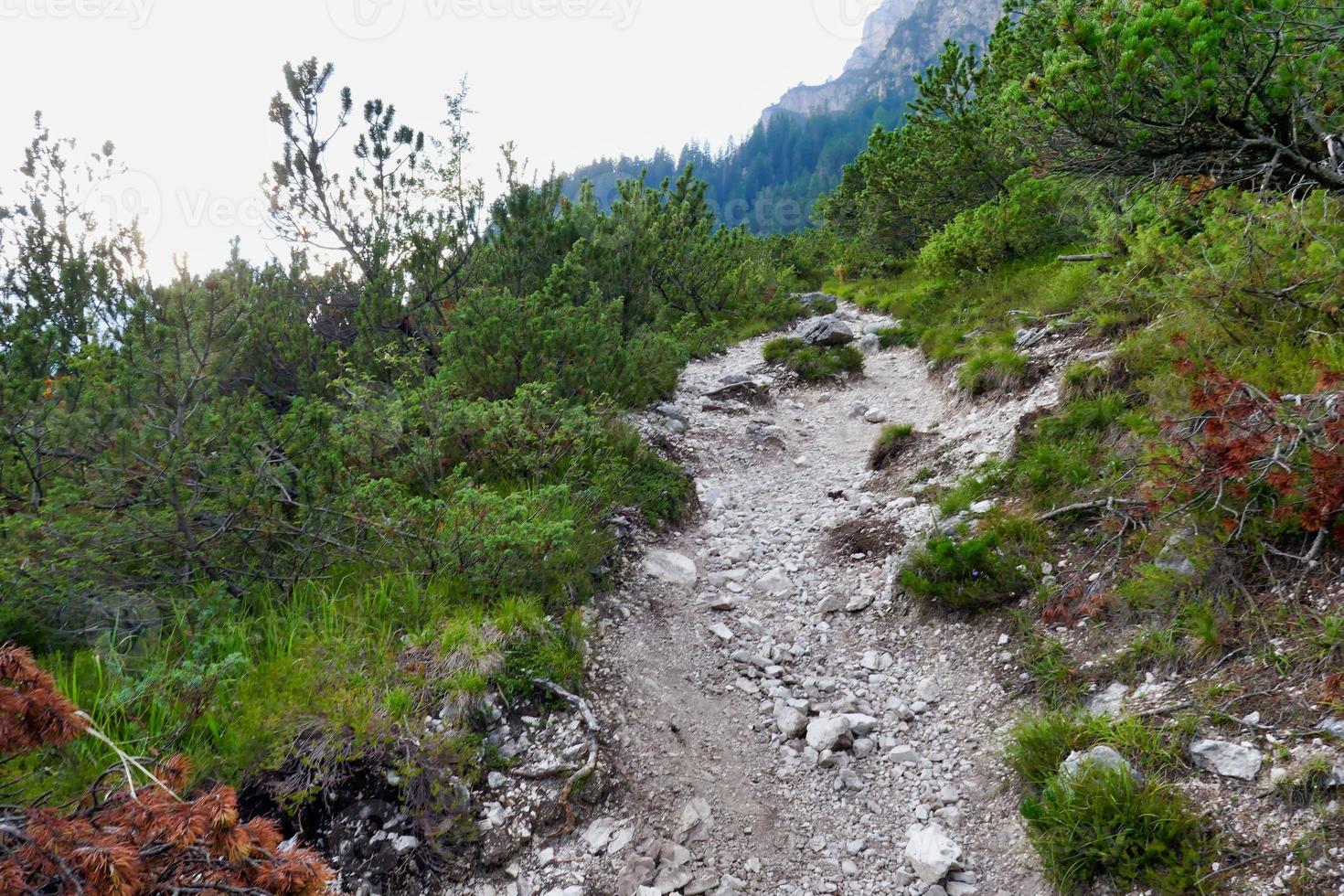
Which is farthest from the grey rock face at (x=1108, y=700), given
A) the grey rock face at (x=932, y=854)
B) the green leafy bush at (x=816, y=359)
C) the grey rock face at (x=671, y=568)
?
the green leafy bush at (x=816, y=359)

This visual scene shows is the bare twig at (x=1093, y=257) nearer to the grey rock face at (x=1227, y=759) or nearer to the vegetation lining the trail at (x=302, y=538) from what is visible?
the vegetation lining the trail at (x=302, y=538)

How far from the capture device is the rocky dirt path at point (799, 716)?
365cm

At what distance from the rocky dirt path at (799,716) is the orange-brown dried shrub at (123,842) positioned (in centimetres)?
173

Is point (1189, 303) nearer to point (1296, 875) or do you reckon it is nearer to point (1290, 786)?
point (1290, 786)

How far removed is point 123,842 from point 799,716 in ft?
12.4

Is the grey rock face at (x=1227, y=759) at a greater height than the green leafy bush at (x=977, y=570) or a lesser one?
lesser

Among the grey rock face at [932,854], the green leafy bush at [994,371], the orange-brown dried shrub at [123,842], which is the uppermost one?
the orange-brown dried shrub at [123,842]

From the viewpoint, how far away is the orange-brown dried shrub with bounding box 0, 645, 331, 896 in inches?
74.5

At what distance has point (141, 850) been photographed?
6.52 ft

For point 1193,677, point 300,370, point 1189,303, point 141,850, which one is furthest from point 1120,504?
point 300,370

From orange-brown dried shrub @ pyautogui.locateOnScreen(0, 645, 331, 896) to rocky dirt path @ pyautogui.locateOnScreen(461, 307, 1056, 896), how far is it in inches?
68.1

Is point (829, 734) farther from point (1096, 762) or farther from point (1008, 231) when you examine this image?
point (1008, 231)

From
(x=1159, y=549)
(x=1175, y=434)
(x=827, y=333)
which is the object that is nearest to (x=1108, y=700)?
(x=1159, y=549)

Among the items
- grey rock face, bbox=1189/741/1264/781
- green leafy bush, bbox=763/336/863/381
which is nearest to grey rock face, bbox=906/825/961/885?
grey rock face, bbox=1189/741/1264/781
